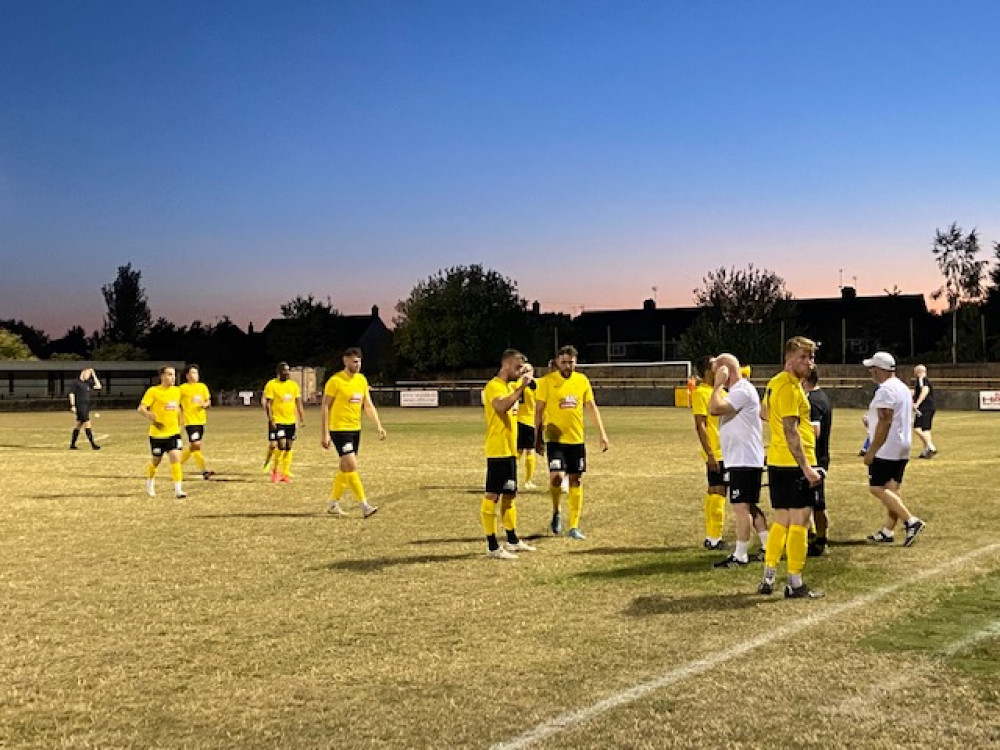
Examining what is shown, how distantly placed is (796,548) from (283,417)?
1146 cm

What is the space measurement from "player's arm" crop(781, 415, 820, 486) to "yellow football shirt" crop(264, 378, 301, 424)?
11420 mm

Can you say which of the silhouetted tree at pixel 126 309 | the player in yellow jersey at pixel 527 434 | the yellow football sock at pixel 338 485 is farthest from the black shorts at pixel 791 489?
the silhouetted tree at pixel 126 309

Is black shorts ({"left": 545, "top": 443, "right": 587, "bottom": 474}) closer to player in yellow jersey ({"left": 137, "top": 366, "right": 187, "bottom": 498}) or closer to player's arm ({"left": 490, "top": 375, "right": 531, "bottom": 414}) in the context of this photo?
player's arm ({"left": 490, "top": 375, "right": 531, "bottom": 414})

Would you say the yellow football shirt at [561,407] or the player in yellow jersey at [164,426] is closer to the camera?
the yellow football shirt at [561,407]

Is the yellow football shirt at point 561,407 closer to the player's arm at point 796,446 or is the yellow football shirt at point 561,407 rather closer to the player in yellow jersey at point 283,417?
the player's arm at point 796,446

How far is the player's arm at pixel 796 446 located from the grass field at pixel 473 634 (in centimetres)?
102

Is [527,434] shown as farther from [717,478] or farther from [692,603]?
[692,603]

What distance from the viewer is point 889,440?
1016 cm

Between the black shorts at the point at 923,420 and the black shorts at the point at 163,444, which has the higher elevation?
the black shorts at the point at 163,444

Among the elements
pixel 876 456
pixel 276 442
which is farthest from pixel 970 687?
pixel 276 442

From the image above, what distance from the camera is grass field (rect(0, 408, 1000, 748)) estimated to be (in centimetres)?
504

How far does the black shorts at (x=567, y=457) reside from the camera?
10.9 meters

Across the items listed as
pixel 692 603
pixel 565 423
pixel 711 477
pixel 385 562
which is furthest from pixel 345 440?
pixel 692 603

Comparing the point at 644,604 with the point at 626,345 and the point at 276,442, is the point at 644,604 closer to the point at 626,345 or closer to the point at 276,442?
the point at 276,442
